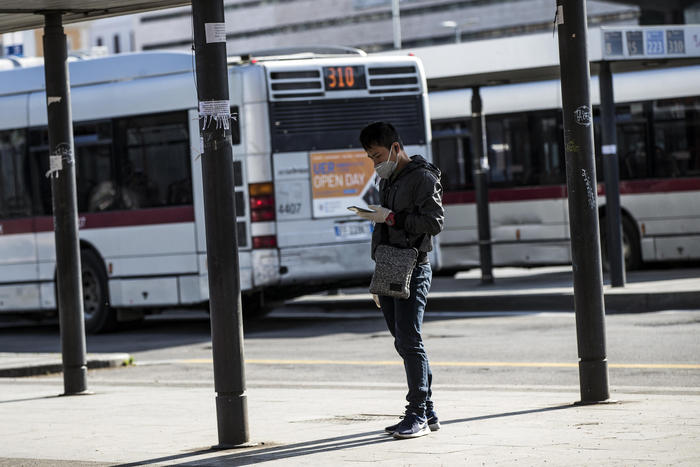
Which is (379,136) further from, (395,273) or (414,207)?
(395,273)

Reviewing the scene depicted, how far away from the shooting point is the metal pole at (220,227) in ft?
24.3

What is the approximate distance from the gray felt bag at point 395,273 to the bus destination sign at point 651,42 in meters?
9.64

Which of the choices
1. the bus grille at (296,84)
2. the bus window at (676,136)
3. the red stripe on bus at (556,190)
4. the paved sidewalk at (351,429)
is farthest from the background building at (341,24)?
the paved sidewalk at (351,429)

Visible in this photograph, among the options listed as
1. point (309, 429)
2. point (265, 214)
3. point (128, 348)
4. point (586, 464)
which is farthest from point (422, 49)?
point (586, 464)

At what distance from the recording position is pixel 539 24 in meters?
62.2

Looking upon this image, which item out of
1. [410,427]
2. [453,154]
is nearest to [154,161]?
[453,154]

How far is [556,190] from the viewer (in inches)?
824

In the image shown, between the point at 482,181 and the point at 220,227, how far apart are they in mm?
11952

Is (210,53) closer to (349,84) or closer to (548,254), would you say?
(349,84)

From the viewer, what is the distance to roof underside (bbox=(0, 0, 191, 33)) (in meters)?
9.95

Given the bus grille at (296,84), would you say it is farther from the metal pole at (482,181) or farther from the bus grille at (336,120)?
the metal pole at (482,181)

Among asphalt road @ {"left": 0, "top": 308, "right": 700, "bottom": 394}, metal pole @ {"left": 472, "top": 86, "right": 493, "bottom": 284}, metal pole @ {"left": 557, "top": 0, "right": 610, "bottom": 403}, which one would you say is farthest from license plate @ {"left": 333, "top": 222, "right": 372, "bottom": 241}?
metal pole @ {"left": 557, "top": 0, "right": 610, "bottom": 403}

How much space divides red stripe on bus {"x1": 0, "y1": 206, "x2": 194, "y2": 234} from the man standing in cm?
884

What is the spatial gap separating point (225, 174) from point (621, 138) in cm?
1425
